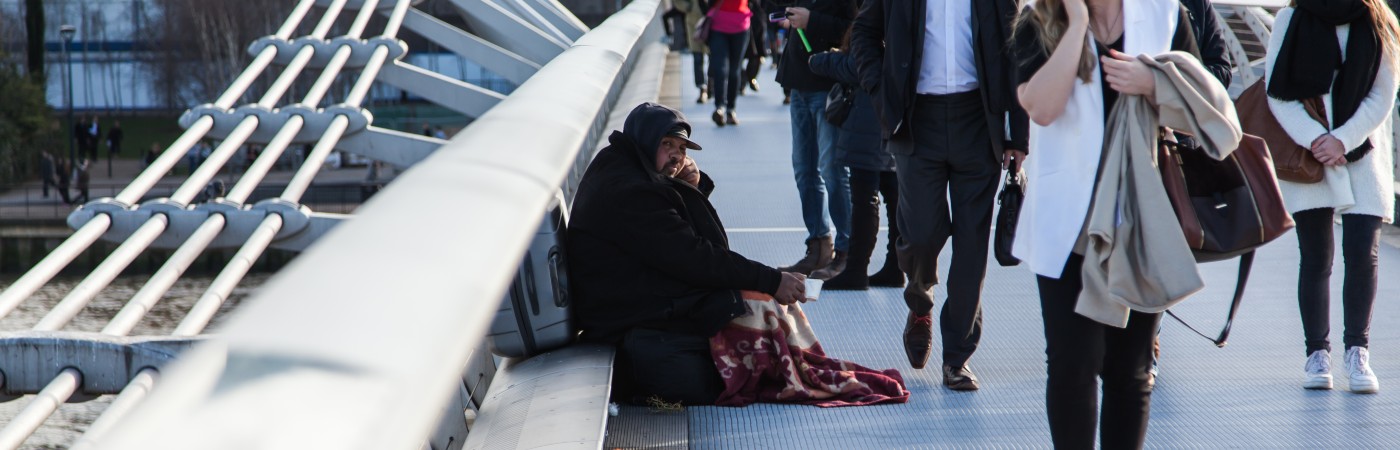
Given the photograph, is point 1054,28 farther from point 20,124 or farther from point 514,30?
point 20,124

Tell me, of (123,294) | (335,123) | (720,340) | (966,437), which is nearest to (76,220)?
(335,123)

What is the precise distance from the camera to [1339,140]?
156 inches

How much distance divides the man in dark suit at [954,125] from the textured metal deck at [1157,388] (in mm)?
284

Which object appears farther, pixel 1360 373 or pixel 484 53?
pixel 484 53

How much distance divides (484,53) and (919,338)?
537 cm

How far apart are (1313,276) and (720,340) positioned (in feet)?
5.17

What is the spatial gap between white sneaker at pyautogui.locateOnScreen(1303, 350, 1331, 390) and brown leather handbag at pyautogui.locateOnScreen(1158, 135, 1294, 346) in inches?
57.5

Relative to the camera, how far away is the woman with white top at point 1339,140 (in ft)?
12.9

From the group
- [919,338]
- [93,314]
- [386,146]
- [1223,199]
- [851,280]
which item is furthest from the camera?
[93,314]

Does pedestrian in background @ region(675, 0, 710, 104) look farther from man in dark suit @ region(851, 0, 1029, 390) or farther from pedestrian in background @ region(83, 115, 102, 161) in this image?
pedestrian in background @ region(83, 115, 102, 161)

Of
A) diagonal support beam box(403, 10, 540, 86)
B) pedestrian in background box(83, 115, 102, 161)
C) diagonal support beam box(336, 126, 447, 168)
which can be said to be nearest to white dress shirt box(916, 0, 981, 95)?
diagonal support beam box(403, 10, 540, 86)

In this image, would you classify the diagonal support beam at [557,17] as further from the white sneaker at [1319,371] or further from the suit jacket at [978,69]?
the white sneaker at [1319,371]

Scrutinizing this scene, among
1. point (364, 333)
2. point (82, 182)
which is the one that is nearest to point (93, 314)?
point (82, 182)

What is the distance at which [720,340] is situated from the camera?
383cm
